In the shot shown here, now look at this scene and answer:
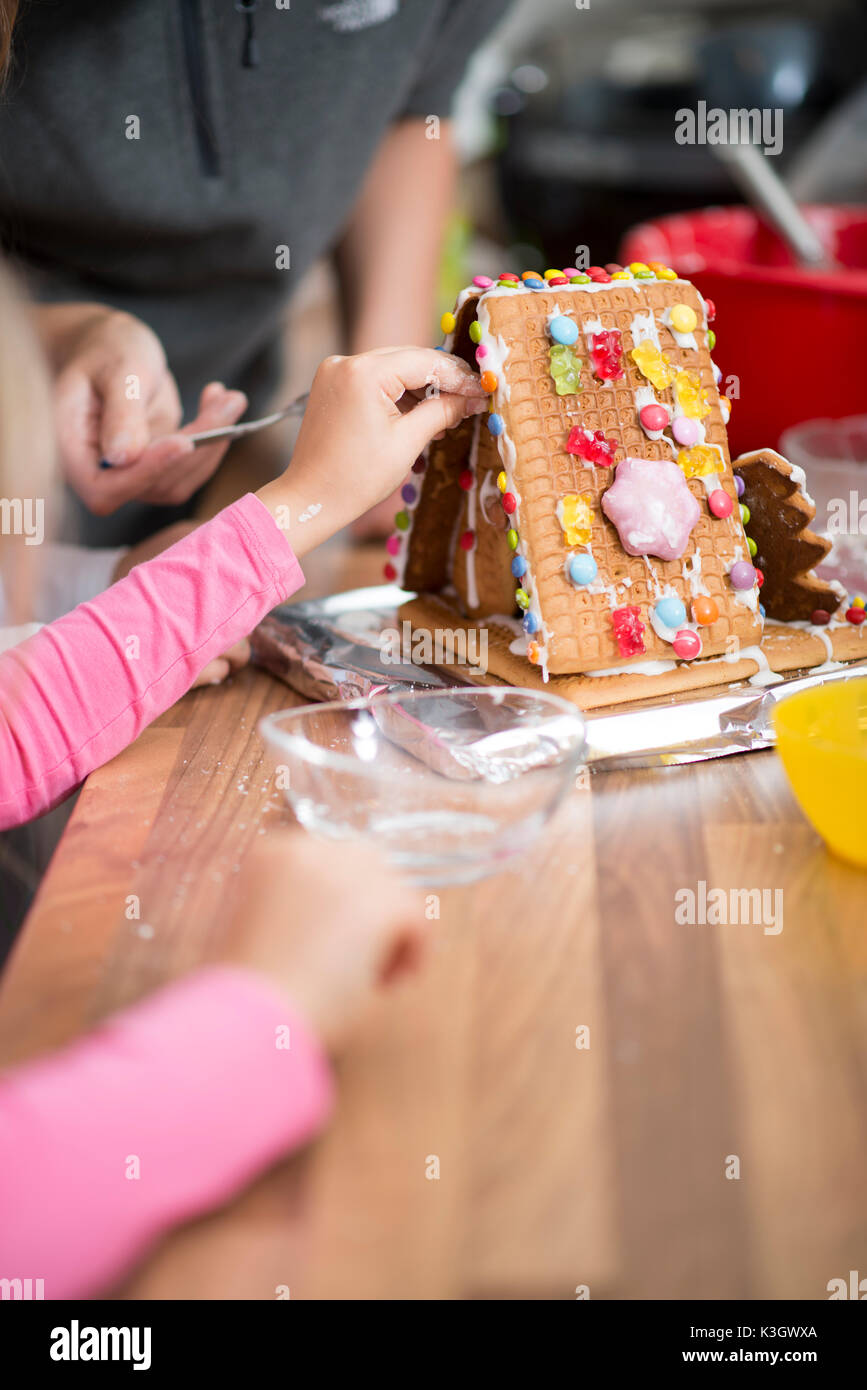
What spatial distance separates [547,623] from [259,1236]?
0.53 m

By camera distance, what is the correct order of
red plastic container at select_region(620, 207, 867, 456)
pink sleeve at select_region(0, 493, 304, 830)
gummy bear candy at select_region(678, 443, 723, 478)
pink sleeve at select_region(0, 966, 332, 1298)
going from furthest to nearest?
red plastic container at select_region(620, 207, 867, 456), gummy bear candy at select_region(678, 443, 723, 478), pink sleeve at select_region(0, 493, 304, 830), pink sleeve at select_region(0, 966, 332, 1298)

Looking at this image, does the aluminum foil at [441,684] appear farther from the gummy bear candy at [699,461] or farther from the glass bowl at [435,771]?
the gummy bear candy at [699,461]

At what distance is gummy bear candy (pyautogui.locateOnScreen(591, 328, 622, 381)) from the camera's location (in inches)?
36.1

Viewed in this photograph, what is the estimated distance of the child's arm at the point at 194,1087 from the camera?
1.52ft

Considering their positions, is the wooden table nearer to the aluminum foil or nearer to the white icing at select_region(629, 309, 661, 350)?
the aluminum foil

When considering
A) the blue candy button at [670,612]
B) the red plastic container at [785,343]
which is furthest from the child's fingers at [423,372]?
the red plastic container at [785,343]

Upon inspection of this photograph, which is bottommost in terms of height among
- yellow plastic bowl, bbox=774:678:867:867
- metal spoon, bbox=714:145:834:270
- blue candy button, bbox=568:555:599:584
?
yellow plastic bowl, bbox=774:678:867:867

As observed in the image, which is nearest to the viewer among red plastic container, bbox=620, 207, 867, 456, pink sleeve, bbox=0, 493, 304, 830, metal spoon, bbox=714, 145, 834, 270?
pink sleeve, bbox=0, 493, 304, 830

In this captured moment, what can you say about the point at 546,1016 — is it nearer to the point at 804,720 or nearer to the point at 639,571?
the point at 804,720

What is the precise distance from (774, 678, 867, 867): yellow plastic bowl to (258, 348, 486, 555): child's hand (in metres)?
0.35

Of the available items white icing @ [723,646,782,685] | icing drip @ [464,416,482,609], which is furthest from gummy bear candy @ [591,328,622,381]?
white icing @ [723,646,782,685]

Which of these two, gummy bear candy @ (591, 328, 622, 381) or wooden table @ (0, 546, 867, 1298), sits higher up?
gummy bear candy @ (591, 328, 622, 381)

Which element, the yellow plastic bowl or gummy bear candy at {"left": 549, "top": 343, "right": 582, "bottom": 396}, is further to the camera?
gummy bear candy at {"left": 549, "top": 343, "right": 582, "bottom": 396}

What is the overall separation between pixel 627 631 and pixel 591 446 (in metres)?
0.14
